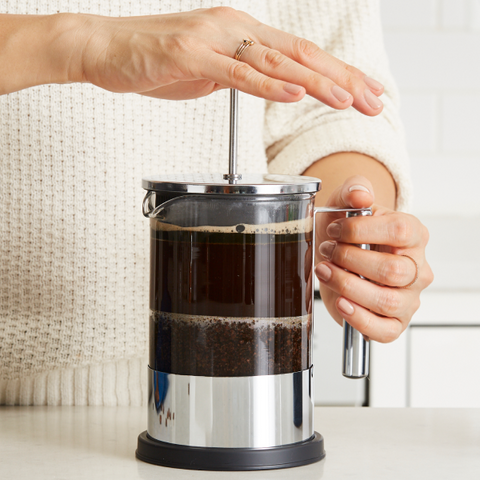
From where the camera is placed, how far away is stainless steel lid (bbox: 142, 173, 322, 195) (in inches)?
18.4

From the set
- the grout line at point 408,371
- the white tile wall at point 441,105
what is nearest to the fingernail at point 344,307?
the grout line at point 408,371

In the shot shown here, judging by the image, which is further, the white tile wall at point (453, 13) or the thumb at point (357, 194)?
the white tile wall at point (453, 13)

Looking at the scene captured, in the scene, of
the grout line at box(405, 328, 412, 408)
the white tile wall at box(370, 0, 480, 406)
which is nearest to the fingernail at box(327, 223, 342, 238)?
the grout line at box(405, 328, 412, 408)

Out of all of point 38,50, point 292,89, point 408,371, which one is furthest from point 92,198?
point 408,371

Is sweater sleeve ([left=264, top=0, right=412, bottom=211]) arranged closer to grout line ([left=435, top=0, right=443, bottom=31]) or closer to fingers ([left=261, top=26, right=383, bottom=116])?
fingers ([left=261, top=26, right=383, bottom=116])

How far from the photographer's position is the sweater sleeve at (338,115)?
2.87 ft

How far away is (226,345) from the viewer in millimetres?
481

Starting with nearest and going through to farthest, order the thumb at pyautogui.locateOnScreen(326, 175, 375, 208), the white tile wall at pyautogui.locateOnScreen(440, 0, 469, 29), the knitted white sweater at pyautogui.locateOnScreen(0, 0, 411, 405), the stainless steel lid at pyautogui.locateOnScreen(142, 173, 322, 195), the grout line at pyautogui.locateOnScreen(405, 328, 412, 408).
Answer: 1. the stainless steel lid at pyautogui.locateOnScreen(142, 173, 322, 195)
2. the thumb at pyautogui.locateOnScreen(326, 175, 375, 208)
3. the knitted white sweater at pyautogui.locateOnScreen(0, 0, 411, 405)
4. the grout line at pyautogui.locateOnScreen(405, 328, 412, 408)
5. the white tile wall at pyautogui.locateOnScreen(440, 0, 469, 29)

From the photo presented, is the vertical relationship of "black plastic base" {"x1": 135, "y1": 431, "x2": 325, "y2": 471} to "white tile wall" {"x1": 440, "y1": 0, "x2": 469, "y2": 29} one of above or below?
below

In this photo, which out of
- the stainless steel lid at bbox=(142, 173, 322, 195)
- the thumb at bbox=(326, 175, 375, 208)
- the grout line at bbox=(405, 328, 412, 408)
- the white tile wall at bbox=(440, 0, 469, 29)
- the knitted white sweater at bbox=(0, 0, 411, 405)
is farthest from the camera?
the white tile wall at bbox=(440, 0, 469, 29)

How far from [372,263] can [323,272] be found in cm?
5

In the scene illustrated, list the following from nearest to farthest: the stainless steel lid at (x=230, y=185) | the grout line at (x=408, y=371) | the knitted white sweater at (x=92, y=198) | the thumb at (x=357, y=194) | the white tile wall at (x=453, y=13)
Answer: the stainless steel lid at (x=230, y=185)
the thumb at (x=357, y=194)
the knitted white sweater at (x=92, y=198)
the grout line at (x=408, y=371)
the white tile wall at (x=453, y=13)

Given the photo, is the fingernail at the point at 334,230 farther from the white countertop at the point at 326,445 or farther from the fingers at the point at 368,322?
the white countertop at the point at 326,445

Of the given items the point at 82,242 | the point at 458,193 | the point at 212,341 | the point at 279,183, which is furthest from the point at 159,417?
the point at 458,193
